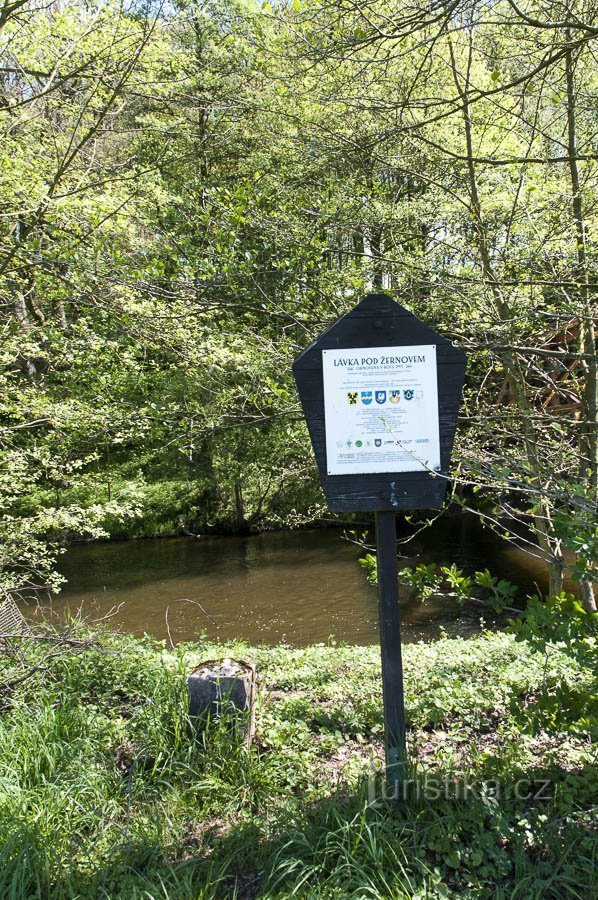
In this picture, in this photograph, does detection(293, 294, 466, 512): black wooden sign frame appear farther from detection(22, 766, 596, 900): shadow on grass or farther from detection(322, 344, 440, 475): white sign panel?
detection(22, 766, 596, 900): shadow on grass

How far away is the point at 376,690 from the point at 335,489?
2.10 metres

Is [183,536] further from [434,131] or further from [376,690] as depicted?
[376,690]

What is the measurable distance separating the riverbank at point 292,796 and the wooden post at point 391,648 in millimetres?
154

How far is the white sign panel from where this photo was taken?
2693 millimetres

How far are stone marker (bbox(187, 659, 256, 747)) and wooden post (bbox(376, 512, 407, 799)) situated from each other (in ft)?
2.82

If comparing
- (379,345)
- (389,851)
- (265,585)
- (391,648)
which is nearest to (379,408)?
(379,345)

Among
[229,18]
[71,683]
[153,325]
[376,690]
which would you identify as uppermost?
[229,18]

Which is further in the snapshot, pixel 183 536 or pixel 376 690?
pixel 183 536

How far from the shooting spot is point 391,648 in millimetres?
2711

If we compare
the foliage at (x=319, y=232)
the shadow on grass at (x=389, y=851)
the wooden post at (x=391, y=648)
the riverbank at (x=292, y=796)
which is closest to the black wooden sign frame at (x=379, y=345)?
the wooden post at (x=391, y=648)

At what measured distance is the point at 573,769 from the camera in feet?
9.45

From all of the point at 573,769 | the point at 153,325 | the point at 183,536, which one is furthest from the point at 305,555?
the point at 573,769

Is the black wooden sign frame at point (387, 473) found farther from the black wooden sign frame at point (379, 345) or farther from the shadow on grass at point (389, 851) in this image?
the shadow on grass at point (389, 851)

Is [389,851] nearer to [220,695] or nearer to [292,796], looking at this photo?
[292,796]
